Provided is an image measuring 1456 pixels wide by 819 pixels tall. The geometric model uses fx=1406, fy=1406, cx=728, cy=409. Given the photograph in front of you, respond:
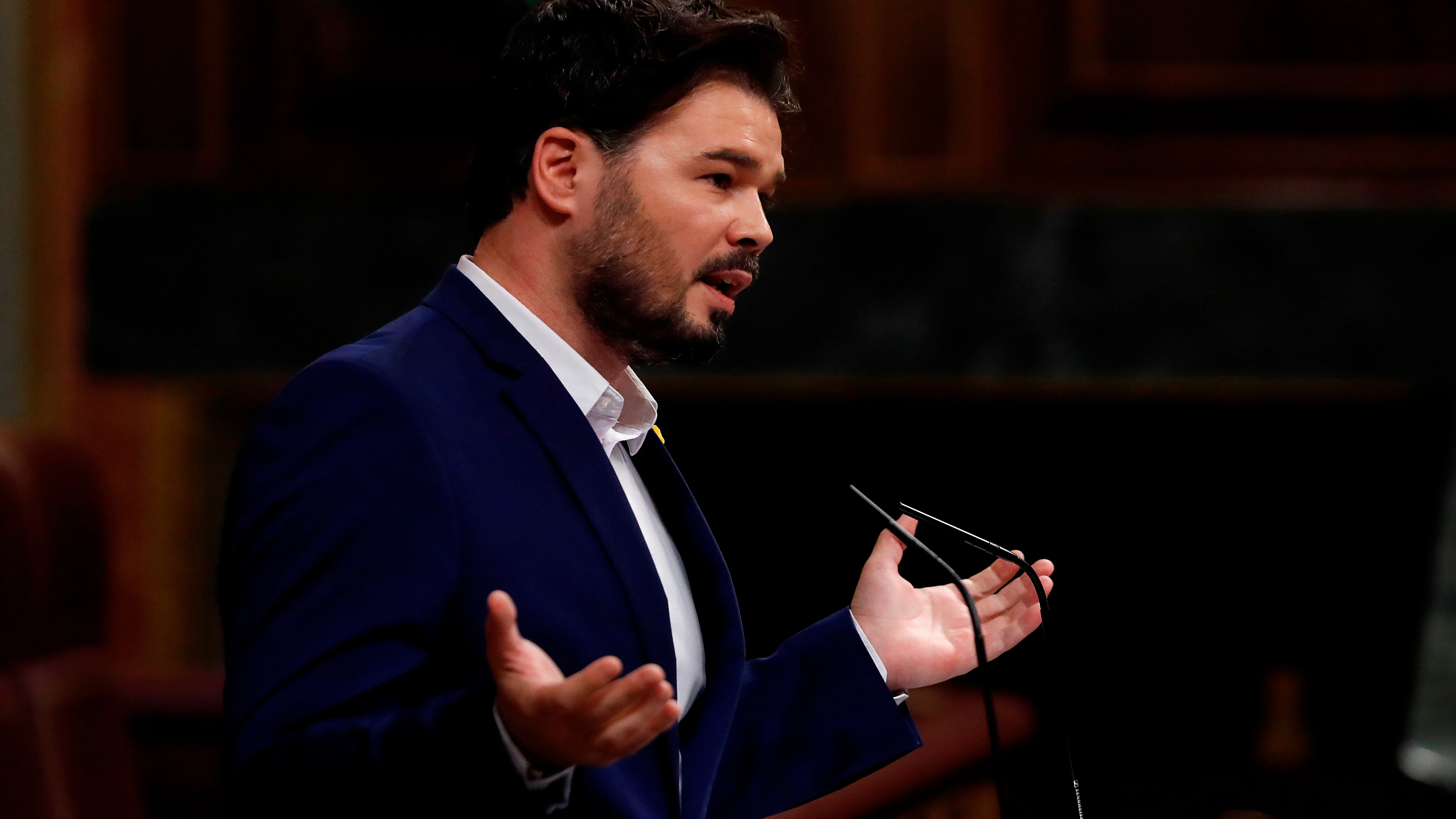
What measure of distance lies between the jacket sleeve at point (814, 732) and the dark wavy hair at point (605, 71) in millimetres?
380

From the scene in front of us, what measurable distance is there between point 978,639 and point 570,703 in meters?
0.33

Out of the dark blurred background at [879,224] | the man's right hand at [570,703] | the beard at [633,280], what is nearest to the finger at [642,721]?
the man's right hand at [570,703]

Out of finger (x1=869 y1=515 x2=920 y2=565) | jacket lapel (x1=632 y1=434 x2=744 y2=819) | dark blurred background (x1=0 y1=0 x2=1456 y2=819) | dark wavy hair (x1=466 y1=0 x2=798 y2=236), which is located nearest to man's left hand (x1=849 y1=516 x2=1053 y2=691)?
finger (x1=869 y1=515 x2=920 y2=565)

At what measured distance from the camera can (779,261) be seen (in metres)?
2.29

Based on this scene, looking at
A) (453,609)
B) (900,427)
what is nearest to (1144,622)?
(900,427)

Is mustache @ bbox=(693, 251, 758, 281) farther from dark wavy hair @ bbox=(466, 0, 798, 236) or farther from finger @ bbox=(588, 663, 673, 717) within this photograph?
finger @ bbox=(588, 663, 673, 717)

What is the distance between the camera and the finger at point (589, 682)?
0.62 meters

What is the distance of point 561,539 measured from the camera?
0.83m

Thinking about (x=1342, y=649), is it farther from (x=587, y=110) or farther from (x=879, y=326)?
(x=587, y=110)

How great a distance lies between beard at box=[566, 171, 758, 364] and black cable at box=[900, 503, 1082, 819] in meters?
0.19

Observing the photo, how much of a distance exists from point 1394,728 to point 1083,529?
0.72 meters

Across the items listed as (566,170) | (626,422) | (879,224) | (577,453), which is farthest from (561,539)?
(879,224)

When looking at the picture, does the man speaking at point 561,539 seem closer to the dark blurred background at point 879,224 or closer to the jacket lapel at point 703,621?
the jacket lapel at point 703,621

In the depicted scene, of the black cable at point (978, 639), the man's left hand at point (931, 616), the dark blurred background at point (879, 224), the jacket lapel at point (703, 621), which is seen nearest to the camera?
the black cable at point (978, 639)
